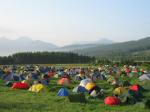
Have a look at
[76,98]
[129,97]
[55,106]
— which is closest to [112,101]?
[129,97]

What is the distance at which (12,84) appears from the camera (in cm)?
4191

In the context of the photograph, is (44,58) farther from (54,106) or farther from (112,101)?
(54,106)

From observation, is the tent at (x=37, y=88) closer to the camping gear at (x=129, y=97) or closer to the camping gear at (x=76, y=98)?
the camping gear at (x=76, y=98)

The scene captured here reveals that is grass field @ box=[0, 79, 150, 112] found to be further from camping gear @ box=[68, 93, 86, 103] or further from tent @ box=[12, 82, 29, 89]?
tent @ box=[12, 82, 29, 89]

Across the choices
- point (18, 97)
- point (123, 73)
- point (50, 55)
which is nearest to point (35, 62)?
point (50, 55)

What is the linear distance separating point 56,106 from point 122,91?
7103 millimetres

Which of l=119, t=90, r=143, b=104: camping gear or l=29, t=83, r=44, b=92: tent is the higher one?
l=29, t=83, r=44, b=92: tent

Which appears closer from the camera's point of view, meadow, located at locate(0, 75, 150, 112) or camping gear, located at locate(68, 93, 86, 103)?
meadow, located at locate(0, 75, 150, 112)

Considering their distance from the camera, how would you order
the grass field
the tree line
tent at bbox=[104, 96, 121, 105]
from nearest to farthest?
the grass field, tent at bbox=[104, 96, 121, 105], the tree line

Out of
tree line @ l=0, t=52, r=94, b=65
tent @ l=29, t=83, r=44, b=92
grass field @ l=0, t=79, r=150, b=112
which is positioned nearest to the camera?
grass field @ l=0, t=79, r=150, b=112

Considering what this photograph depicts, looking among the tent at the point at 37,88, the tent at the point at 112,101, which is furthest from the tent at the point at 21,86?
the tent at the point at 112,101

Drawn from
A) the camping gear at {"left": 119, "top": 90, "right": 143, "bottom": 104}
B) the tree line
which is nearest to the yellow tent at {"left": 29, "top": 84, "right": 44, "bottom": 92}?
the camping gear at {"left": 119, "top": 90, "right": 143, "bottom": 104}

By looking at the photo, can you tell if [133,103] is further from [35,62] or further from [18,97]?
[35,62]

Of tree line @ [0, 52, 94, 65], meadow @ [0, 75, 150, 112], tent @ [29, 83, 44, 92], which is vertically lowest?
meadow @ [0, 75, 150, 112]
